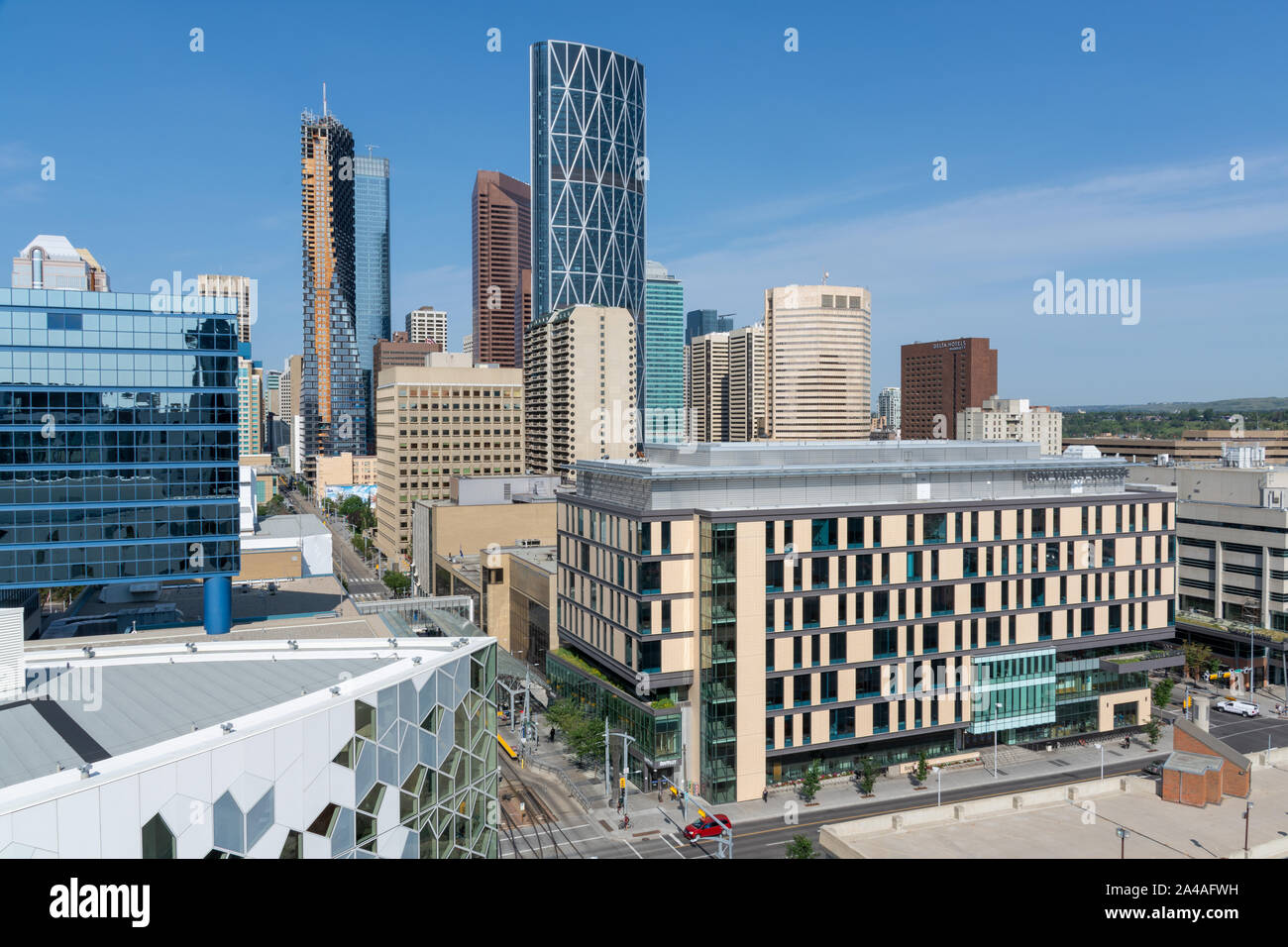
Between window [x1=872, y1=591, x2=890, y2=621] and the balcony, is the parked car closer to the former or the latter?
the balcony

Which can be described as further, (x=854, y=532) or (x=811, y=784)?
(x=854, y=532)

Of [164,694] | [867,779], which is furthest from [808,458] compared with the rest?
[164,694]

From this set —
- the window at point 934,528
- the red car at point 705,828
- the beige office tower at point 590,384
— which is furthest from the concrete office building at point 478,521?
the red car at point 705,828

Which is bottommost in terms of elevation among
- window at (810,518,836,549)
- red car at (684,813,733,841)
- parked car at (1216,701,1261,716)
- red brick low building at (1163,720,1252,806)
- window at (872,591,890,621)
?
parked car at (1216,701,1261,716)

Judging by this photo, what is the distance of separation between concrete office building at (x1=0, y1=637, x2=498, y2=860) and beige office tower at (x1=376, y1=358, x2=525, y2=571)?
101 meters

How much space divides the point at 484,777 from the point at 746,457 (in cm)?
2983

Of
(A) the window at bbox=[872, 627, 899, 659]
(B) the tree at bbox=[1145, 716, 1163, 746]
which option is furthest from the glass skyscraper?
(B) the tree at bbox=[1145, 716, 1163, 746]

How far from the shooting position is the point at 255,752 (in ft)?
60.6

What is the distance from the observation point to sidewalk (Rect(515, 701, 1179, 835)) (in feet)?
151

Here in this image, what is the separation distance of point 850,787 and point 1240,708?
1314 inches

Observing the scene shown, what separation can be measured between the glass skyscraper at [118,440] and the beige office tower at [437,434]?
253 ft

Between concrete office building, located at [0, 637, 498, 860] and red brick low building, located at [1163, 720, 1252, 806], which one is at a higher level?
concrete office building, located at [0, 637, 498, 860]

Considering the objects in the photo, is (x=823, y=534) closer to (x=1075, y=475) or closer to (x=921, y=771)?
(x=921, y=771)

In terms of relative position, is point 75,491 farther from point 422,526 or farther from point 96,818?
point 422,526
